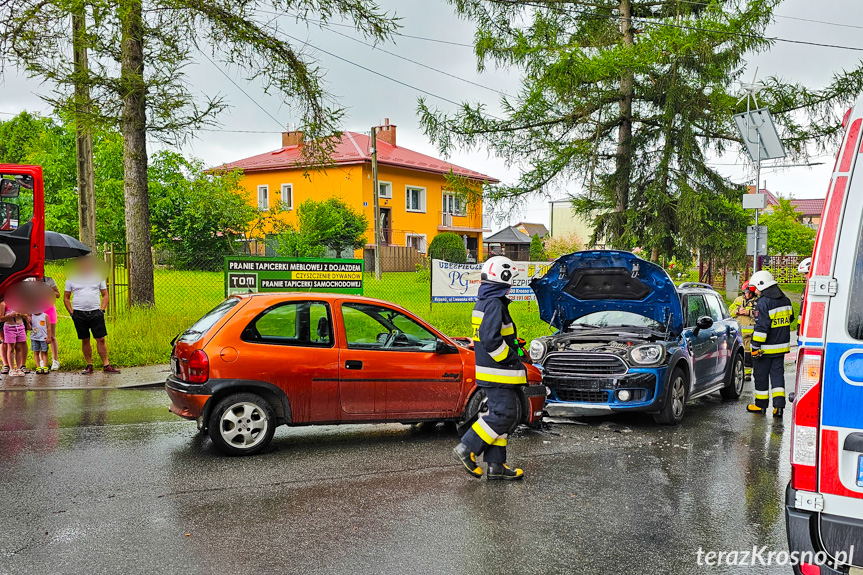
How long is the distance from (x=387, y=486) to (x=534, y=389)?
2.43m

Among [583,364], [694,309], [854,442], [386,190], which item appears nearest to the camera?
[854,442]

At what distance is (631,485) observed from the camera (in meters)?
6.04

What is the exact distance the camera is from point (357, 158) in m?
40.1

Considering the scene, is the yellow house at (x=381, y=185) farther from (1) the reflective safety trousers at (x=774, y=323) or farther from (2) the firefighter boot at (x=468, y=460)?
(2) the firefighter boot at (x=468, y=460)

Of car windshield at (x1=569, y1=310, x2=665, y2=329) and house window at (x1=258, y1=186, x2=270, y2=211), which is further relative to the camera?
house window at (x1=258, y1=186, x2=270, y2=211)

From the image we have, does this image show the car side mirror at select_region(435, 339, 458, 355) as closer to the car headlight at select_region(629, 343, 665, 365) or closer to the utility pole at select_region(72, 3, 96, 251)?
the car headlight at select_region(629, 343, 665, 365)

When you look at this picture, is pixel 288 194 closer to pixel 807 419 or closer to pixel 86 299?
pixel 86 299

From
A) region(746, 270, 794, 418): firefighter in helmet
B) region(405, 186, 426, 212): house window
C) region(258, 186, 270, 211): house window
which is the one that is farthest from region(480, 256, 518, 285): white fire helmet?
region(258, 186, 270, 211): house window

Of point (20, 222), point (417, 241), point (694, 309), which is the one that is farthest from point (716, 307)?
point (417, 241)

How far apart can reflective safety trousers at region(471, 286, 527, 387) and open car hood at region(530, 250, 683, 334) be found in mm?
2900

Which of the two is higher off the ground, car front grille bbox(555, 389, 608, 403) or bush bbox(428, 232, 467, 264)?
bush bbox(428, 232, 467, 264)

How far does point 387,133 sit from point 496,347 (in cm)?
4268

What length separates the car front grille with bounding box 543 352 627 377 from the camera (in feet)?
26.9

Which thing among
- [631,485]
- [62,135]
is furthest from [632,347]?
[62,135]
